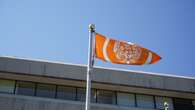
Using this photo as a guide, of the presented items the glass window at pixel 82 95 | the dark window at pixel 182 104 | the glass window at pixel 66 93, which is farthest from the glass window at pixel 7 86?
the dark window at pixel 182 104

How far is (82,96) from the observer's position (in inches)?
751

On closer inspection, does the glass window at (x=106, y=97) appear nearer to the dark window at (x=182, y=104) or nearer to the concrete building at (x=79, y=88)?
the concrete building at (x=79, y=88)

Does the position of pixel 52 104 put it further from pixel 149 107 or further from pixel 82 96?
pixel 149 107

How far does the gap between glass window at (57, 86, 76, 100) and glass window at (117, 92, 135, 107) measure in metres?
2.66

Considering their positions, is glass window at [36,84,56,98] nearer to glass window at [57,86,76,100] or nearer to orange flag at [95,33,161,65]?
glass window at [57,86,76,100]

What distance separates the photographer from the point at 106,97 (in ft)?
64.2

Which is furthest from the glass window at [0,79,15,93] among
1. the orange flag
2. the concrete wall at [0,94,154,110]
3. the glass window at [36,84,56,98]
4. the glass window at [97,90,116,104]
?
the orange flag

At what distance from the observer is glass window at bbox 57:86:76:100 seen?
18.9 m

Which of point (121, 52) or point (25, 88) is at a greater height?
point (121, 52)

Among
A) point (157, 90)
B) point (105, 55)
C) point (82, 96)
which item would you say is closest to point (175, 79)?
point (157, 90)

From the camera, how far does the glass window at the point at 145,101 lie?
19719 millimetres

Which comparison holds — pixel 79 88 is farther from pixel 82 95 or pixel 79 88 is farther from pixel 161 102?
pixel 161 102

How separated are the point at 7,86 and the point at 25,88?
3.22 feet

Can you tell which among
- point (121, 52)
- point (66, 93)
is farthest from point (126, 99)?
point (121, 52)
